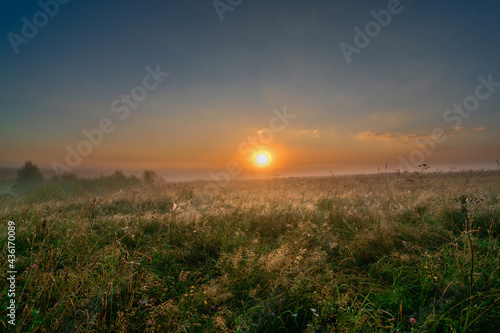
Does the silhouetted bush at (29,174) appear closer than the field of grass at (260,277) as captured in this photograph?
No

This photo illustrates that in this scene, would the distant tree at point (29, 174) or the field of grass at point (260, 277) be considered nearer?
the field of grass at point (260, 277)

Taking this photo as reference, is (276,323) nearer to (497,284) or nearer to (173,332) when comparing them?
(173,332)

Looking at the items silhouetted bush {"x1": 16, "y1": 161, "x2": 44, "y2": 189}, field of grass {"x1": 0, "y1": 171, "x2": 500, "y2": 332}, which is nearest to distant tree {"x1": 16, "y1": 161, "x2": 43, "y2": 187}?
silhouetted bush {"x1": 16, "y1": 161, "x2": 44, "y2": 189}

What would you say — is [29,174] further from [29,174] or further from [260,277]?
[260,277]

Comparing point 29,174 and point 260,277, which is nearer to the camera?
point 260,277

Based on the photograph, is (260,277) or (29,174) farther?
(29,174)

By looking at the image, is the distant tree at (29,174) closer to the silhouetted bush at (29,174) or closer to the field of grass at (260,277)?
the silhouetted bush at (29,174)

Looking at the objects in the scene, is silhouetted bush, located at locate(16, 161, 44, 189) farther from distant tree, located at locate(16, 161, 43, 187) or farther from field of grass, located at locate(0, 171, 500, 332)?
field of grass, located at locate(0, 171, 500, 332)

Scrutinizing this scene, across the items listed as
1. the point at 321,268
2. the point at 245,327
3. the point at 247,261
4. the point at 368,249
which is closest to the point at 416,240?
the point at 368,249

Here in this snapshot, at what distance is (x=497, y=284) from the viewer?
2.70 m

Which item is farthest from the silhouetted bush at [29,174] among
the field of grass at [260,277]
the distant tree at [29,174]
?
the field of grass at [260,277]

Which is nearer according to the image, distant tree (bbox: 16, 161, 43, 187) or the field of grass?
the field of grass

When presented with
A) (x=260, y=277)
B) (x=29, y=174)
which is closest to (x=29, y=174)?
(x=29, y=174)

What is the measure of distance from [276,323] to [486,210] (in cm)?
612
